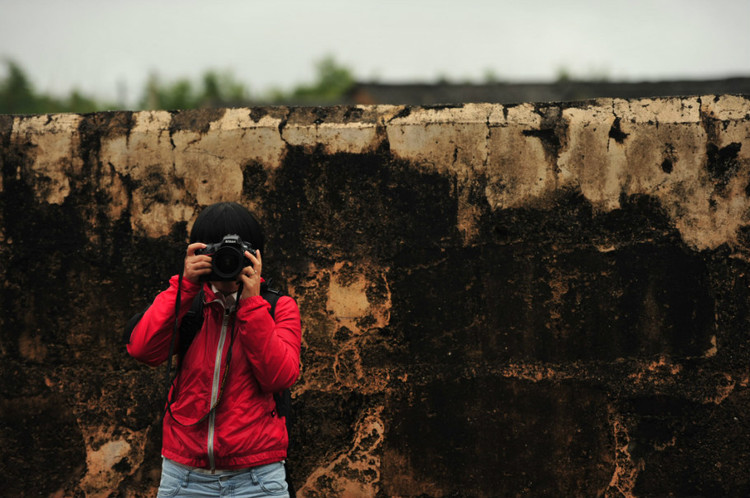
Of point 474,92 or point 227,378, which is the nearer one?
point 227,378

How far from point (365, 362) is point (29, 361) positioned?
1.17 m

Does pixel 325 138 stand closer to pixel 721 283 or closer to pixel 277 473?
pixel 277 473

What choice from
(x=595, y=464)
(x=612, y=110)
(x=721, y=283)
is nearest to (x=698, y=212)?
(x=721, y=283)

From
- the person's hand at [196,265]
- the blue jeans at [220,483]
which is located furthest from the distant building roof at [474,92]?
the blue jeans at [220,483]

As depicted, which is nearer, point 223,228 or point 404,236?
point 223,228

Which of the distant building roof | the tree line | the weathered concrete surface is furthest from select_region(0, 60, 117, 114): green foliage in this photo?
the weathered concrete surface

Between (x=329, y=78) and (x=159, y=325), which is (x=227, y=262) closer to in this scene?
(x=159, y=325)

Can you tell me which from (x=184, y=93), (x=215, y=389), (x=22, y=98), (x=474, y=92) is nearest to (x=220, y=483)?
(x=215, y=389)

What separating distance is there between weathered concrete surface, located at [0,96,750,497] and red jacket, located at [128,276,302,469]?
0.58 meters

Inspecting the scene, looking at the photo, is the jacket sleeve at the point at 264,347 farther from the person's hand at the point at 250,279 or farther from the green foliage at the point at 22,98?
the green foliage at the point at 22,98

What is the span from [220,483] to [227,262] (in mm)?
530

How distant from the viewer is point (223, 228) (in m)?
1.58

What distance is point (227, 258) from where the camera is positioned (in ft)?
4.85

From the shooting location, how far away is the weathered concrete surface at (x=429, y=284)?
6.71 feet
